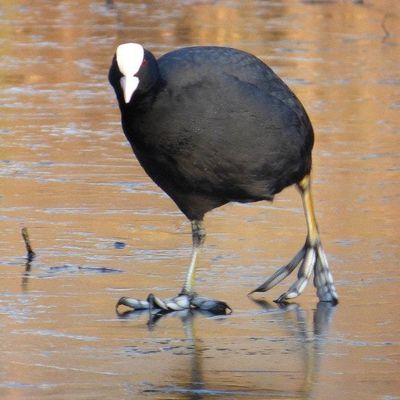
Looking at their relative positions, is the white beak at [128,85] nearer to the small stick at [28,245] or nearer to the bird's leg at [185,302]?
the bird's leg at [185,302]

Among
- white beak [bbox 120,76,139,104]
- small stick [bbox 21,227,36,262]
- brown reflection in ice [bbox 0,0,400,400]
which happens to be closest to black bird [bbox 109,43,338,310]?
white beak [bbox 120,76,139,104]

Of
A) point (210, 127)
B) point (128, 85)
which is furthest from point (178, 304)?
point (128, 85)

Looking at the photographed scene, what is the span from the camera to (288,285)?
740cm

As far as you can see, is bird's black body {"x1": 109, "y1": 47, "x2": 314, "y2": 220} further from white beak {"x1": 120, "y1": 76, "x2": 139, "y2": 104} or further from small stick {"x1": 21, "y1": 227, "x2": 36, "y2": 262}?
small stick {"x1": 21, "y1": 227, "x2": 36, "y2": 262}

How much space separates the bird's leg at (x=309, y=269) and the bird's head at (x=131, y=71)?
116cm

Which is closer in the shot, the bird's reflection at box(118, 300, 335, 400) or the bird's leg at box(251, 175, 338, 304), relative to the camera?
the bird's reflection at box(118, 300, 335, 400)

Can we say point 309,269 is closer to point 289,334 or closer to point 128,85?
point 289,334

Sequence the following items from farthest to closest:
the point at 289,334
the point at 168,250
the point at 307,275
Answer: the point at 168,250 < the point at 307,275 < the point at 289,334

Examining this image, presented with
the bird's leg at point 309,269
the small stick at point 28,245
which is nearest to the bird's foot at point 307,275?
the bird's leg at point 309,269

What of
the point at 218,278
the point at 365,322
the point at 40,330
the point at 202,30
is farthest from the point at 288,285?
the point at 202,30

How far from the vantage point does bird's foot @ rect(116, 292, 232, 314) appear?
670 cm

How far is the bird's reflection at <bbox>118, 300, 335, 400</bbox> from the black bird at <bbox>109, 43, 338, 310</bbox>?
0.22ft

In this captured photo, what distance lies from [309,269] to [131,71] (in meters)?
1.41

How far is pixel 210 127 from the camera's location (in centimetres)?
673
